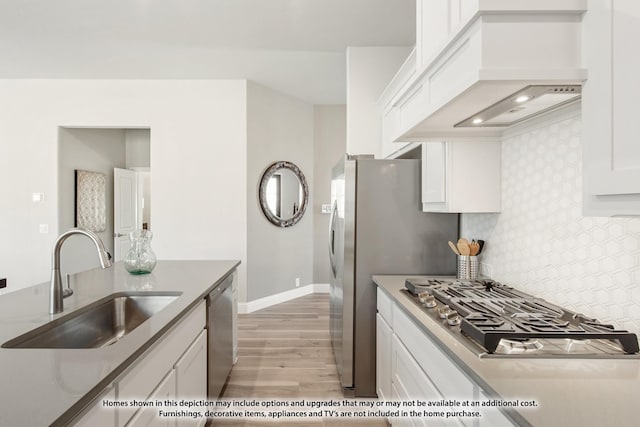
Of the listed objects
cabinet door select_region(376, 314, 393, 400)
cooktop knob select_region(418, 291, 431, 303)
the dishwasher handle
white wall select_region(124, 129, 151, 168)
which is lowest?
cabinet door select_region(376, 314, 393, 400)

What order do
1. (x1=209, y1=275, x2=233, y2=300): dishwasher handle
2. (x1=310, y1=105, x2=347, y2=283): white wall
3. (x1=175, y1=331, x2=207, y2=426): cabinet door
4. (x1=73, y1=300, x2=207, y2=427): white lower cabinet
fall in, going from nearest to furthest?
(x1=73, y1=300, x2=207, y2=427): white lower cabinet, (x1=175, y1=331, x2=207, y2=426): cabinet door, (x1=209, y1=275, x2=233, y2=300): dishwasher handle, (x1=310, y1=105, x2=347, y2=283): white wall

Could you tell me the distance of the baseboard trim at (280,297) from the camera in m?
4.59

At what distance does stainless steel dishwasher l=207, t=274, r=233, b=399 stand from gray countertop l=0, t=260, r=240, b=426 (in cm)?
30

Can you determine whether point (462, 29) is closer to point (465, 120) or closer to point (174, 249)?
point (465, 120)

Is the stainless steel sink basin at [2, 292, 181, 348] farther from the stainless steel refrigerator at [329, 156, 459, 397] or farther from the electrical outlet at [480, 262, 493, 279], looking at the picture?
the electrical outlet at [480, 262, 493, 279]

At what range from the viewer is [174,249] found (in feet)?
15.0

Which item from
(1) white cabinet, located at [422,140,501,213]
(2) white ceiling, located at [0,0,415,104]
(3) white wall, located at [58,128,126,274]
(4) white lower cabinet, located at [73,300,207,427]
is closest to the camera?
(4) white lower cabinet, located at [73,300,207,427]

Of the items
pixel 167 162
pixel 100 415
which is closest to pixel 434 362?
pixel 100 415

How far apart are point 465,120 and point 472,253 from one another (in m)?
1.02

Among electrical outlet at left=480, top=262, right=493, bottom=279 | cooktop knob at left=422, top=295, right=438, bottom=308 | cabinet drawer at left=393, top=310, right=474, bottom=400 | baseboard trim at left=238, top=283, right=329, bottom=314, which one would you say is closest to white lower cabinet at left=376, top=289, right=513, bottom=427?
cabinet drawer at left=393, top=310, right=474, bottom=400

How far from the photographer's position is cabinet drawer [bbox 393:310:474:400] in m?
1.15

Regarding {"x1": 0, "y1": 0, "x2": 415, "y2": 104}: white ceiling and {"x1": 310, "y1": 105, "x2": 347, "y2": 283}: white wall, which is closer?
{"x1": 0, "y1": 0, "x2": 415, "y2": 104}: white ceiling

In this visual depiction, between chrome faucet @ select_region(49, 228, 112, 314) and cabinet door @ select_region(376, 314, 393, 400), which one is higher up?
chrome faucet @ select_region(49, 228, 112, 314)

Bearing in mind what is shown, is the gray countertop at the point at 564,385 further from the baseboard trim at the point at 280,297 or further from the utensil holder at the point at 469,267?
the baseboard trim at the point at 280,297
